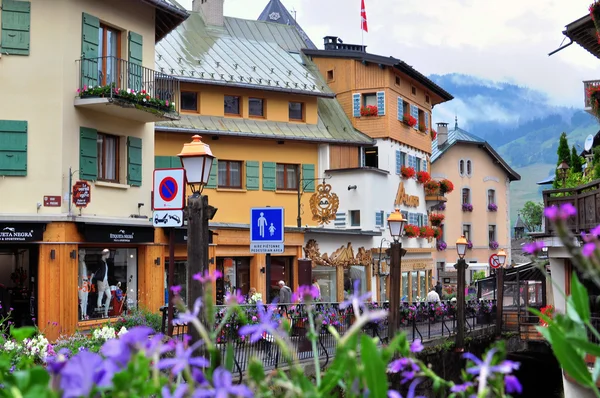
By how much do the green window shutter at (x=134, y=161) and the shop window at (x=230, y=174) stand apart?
10.2 m

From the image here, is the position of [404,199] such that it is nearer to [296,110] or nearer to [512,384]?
[296,110]

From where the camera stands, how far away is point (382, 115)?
38531 mm

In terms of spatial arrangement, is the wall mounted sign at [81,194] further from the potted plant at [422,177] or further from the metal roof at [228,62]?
the potted plant at [422,177]

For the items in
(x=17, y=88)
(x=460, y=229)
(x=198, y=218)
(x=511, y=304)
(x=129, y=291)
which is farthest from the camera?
(x=460, y=229)

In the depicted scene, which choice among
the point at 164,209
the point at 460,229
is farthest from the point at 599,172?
the point at 460,229

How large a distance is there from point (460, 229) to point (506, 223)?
5.40 meters

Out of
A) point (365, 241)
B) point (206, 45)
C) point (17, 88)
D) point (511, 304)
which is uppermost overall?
point (206, 45)

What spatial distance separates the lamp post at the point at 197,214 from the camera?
415 inches

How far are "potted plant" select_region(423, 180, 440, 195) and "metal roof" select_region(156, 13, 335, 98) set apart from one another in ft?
25.9

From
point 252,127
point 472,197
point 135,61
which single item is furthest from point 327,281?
point 472,197

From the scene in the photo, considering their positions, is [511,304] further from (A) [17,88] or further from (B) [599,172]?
(A) [17,88]

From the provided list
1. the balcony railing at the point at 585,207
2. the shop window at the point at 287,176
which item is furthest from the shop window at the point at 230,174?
the balcony railing at the point at 585,207

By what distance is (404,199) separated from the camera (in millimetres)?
40094

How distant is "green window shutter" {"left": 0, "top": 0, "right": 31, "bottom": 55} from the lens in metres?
Answer: 19.4
